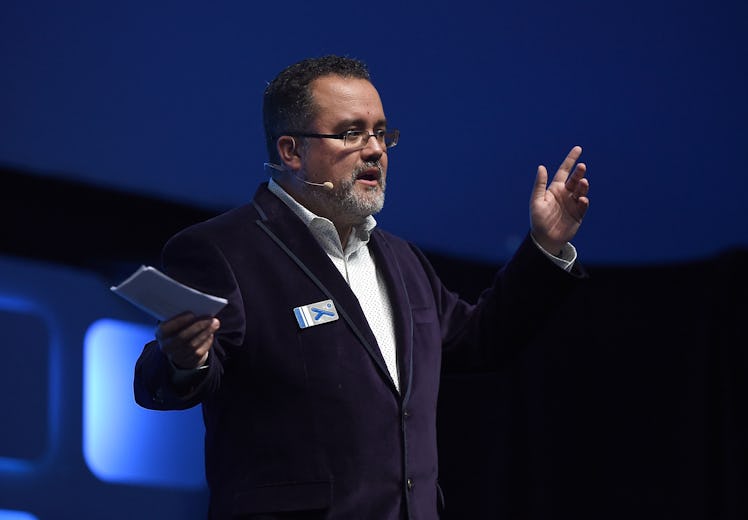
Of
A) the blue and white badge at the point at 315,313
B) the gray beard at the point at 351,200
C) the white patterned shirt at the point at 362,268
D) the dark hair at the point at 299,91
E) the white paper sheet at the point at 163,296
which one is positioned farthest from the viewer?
the dark hair at the point at 299,91

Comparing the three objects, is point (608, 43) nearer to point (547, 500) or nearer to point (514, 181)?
point (514, 181)

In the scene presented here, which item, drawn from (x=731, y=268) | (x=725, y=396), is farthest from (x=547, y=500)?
(x=731, y=268)

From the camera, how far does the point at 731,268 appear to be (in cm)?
399

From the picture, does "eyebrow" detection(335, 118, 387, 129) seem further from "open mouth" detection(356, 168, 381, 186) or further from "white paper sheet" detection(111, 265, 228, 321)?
"white paper sheet" detection(111, 265, 228, 321)

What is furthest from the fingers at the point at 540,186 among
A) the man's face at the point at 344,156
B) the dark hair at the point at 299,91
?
the dark hair at the point at 299,91

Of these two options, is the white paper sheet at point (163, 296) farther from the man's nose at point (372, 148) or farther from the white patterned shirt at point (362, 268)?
the man's nose at point (372, 148)

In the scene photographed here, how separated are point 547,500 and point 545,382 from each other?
38 cm

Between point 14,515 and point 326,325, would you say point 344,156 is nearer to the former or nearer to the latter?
point 326,325

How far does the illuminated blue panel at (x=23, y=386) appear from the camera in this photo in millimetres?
3213

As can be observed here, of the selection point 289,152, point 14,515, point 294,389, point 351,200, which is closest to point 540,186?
point 351,200

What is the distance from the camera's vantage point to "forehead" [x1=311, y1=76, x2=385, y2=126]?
2.53 metres

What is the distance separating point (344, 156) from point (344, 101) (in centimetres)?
12

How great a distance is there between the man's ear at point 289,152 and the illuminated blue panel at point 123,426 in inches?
41.3

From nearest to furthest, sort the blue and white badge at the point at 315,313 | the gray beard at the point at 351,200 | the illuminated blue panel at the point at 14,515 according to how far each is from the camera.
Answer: the blue and white badge at the point at 315,313 < the gray beard at the point at 351,200 < the illuminated blue panel at the point at 14,515
